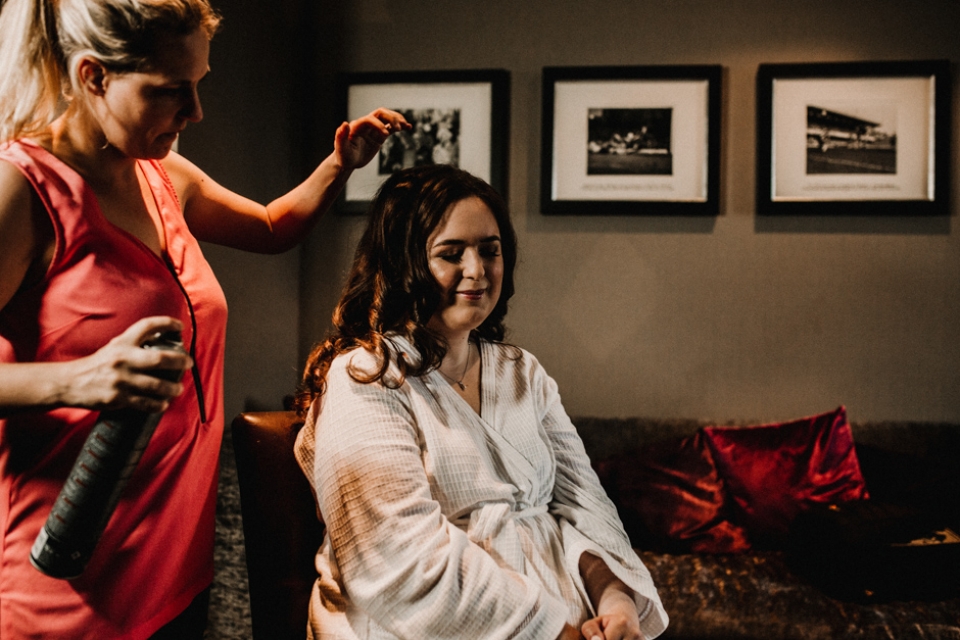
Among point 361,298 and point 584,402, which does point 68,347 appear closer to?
point 361,298

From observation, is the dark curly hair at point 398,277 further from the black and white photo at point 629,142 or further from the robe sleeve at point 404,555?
the black and white photo at point 629,142

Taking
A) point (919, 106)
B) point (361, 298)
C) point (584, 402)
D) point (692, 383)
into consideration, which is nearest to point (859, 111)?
point (919, 106)

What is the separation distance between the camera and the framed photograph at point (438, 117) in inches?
113

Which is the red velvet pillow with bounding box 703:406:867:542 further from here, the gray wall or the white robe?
the white robe

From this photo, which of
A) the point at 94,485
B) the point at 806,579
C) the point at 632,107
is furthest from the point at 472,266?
the point at 632,107

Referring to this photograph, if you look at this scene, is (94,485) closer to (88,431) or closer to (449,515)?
(88,431)

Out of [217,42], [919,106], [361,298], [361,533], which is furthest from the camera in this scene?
[919,106]

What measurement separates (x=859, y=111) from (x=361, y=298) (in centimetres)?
248

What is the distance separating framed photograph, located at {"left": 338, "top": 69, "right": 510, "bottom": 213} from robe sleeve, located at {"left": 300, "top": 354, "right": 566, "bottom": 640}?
77.0 inches

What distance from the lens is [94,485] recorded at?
29.1 inches

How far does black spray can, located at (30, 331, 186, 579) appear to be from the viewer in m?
0.73

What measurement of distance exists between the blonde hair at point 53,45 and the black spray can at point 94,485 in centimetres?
40

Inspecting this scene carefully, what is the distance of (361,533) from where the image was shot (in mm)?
1091

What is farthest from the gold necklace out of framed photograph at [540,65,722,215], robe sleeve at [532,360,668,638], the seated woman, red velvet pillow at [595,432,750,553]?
framed photograph at [540,65,722,215]
